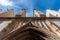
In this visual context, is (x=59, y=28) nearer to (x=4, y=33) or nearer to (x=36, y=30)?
(x=36, y=30)

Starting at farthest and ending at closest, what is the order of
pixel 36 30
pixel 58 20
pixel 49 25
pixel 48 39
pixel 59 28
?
1. pixel 58 20
2. pixel 49 25
3. pixel 59 28
4. pixel 36 30
5. pixel 48 39

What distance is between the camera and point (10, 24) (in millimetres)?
17125

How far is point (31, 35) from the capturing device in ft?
49.3

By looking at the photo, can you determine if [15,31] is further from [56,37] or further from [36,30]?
[56,37]

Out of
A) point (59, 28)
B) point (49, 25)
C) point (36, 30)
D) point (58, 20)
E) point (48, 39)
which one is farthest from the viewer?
point (58, 20)

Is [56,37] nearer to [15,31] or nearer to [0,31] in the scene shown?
[15,31]

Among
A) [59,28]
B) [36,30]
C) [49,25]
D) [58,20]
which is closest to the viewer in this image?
[36,30]

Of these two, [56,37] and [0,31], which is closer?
[56,37]

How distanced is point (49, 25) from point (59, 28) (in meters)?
1.46

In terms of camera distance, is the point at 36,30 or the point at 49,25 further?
the point at 49,25

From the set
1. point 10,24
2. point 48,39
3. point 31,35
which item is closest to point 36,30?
point 31,35

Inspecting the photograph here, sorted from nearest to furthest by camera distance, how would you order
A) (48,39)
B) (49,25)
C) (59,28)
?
(48,39) < (59,28) < (49,25)

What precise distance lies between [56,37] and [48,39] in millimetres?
427

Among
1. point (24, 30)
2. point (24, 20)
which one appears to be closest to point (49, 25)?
point (24, 20)
